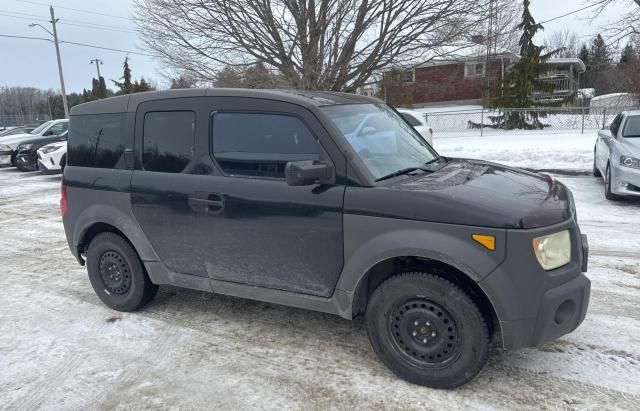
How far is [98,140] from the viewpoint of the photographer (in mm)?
4410

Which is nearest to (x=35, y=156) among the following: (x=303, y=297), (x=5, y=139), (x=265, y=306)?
(x=5, y=139)

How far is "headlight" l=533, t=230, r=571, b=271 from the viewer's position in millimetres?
2848

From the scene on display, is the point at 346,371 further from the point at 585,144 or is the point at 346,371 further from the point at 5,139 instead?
the point at 5,139

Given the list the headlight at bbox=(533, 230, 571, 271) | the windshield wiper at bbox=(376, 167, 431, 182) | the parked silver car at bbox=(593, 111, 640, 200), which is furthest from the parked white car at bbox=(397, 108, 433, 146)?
the headlight at bbox=(533, 230, 571, 271)

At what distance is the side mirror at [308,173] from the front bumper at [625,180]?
6574mm

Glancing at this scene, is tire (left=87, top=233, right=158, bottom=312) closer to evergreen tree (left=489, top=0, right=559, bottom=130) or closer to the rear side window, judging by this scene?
the rear side window

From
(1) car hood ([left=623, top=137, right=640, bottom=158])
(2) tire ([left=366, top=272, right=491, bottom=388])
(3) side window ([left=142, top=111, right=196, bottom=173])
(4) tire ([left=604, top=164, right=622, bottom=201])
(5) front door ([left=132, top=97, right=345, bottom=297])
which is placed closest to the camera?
(2) tire ([left=366, top=272, right=491, bottom=388])

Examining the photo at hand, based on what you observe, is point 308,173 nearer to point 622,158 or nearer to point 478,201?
point 478,201

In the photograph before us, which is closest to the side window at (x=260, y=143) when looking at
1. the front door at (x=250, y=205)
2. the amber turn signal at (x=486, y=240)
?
the front door at (x=250, y=205)

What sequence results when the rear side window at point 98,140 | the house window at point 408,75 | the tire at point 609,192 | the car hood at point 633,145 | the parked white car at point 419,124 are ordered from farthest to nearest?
the house window at point 408,75
the parked white car at point 419,124
the tire at point 609,192
the car hood at point 633,145
the rear side window at point 98,140

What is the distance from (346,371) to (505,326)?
3.59 ft

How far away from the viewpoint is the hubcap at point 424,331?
→ 3.05 meters

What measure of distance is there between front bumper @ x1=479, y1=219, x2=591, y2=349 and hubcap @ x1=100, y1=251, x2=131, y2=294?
3.06 m

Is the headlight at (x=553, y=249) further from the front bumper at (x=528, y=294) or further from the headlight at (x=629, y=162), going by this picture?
the headlight at (x=629, y=162)
